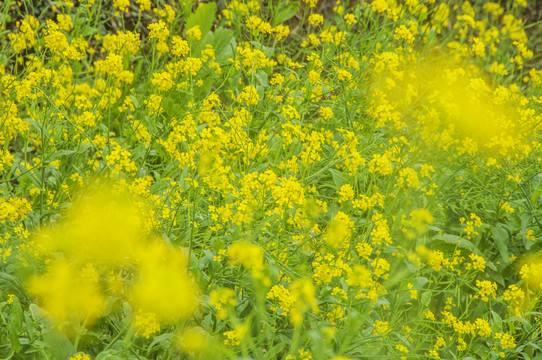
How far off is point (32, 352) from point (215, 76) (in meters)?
1.75

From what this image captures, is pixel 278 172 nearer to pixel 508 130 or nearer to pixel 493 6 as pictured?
pixel 508 130

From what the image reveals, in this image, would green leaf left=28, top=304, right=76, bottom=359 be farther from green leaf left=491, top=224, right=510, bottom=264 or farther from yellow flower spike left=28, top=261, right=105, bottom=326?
green leaf left=491, top=224, right=510, bottom=264

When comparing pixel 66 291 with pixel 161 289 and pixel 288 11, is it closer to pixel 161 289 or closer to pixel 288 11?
pixel 161 289

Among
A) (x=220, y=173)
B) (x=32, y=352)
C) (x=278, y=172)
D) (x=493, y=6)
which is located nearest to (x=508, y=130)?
(x=278, y=172)

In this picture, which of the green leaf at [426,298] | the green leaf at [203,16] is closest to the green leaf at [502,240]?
the green leaf at [426,298]

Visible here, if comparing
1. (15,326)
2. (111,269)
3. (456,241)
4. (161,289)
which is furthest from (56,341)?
(456,241)

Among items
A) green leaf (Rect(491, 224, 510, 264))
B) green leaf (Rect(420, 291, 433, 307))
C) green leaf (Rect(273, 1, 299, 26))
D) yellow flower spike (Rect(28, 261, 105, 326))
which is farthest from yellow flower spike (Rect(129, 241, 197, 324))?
green leaf (Rect(273, 1, 299, 26))

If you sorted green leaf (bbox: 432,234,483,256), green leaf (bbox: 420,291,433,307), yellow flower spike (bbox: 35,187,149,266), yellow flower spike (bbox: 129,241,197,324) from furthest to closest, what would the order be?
green leaf (bbox: 432,234,483,256)
green leaf (bbox: 420,291,433,307)
yellow flower spike (bbox: 35,187,149,266)
yellow flower spike (bbox: 129,241,197,324)

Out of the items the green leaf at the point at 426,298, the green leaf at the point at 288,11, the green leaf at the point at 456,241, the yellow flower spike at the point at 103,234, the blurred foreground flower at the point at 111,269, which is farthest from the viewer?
the green leaf at the point at 288,11

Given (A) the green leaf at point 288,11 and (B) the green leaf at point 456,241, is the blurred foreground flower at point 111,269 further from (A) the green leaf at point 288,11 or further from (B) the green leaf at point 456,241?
(A) the green leaf at point 288,11

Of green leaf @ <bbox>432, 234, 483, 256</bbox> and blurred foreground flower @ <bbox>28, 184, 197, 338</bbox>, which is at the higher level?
blurred foreground flower @ <bbox>28, 184, 197, 338</bbox>

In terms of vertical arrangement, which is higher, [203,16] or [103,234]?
[103,234]

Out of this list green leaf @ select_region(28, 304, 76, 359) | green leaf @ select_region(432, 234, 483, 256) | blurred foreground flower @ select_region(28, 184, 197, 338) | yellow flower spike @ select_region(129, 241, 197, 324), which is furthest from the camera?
green leaf @ select_region(432, 234, 483, 256)

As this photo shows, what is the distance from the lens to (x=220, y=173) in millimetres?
2234
